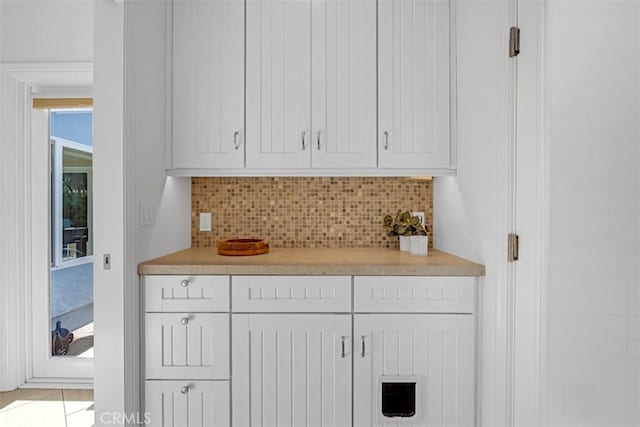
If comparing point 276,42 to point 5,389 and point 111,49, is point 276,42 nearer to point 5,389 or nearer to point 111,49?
point 111,49

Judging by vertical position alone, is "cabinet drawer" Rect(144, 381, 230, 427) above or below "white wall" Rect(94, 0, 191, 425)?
below

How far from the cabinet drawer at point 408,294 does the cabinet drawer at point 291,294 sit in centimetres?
7

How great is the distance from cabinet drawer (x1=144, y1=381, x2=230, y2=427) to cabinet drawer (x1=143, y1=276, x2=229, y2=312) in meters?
0.33

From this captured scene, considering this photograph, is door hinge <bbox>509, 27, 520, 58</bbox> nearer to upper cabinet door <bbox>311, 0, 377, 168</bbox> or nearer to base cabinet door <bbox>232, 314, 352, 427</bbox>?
upper cabinet door <bbox>311, 0, 377, 168</bbox>

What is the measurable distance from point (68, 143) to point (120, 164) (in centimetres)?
134

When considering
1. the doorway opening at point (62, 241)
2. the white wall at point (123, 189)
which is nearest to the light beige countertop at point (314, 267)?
the white wall at point (123, 189)

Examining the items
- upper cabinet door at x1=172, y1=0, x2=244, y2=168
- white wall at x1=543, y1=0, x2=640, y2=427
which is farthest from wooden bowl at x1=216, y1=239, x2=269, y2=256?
white wall at x1=543, y1=0, x2=640, y2=427

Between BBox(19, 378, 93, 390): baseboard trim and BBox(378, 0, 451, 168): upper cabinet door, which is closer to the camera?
BBox(378, 0, 451, 168): upper cabinet door

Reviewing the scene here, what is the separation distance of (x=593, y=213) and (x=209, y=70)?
5.86 feet

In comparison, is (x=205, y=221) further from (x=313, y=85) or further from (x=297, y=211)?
(x=313, y=85)

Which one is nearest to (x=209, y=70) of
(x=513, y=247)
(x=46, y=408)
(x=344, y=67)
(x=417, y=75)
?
(x=344, y=67)

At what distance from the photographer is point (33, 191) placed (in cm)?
256

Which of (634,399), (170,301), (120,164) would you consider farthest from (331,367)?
(120,164)

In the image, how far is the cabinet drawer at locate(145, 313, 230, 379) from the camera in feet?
5.71
